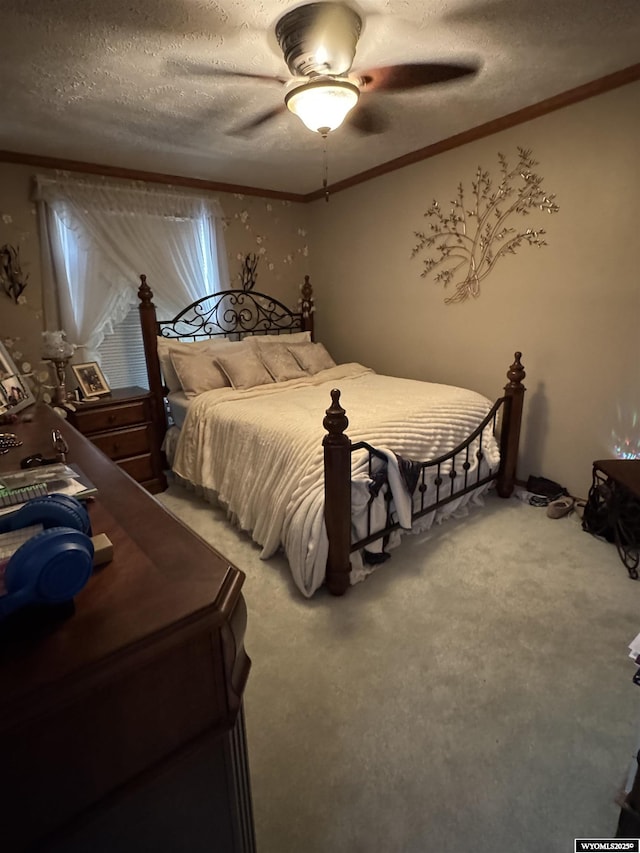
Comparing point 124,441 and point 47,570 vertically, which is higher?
point 47,570

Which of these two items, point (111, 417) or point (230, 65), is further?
point (111, 417)

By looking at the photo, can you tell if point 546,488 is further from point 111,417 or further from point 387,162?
point 111,417

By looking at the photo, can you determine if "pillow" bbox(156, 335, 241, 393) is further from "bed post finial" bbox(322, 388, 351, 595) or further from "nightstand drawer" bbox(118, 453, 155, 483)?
"bed post finial" bbox(322, 388, 351, 595)

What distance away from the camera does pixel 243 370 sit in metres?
3.33

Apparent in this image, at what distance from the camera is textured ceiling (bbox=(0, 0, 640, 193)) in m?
1.67

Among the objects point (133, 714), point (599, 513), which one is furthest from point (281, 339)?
point (133, 714)

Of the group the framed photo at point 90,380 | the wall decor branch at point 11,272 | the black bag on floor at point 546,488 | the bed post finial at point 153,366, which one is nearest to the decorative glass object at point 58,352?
the framed photo at point 90,380

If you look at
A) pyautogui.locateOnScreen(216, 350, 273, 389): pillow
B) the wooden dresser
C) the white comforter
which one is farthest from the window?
the wooden dresser

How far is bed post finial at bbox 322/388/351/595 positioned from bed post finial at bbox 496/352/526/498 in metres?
1.45

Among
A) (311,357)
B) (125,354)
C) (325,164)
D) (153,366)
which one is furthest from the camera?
(311,357)

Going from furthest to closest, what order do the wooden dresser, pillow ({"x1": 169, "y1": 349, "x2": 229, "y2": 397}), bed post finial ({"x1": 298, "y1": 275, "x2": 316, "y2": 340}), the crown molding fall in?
bed post finial ({"x1": 298, "y1": 275, "x2": 316, "y2": 340}) < pillow ({"x1": 169, "y1": 349, "x2": 229, "y2": 397}) < the crown molding < the wooden dresser

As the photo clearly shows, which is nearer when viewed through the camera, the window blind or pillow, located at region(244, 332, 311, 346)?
the window blind

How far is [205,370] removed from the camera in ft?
10.7

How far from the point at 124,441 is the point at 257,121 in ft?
7.14
